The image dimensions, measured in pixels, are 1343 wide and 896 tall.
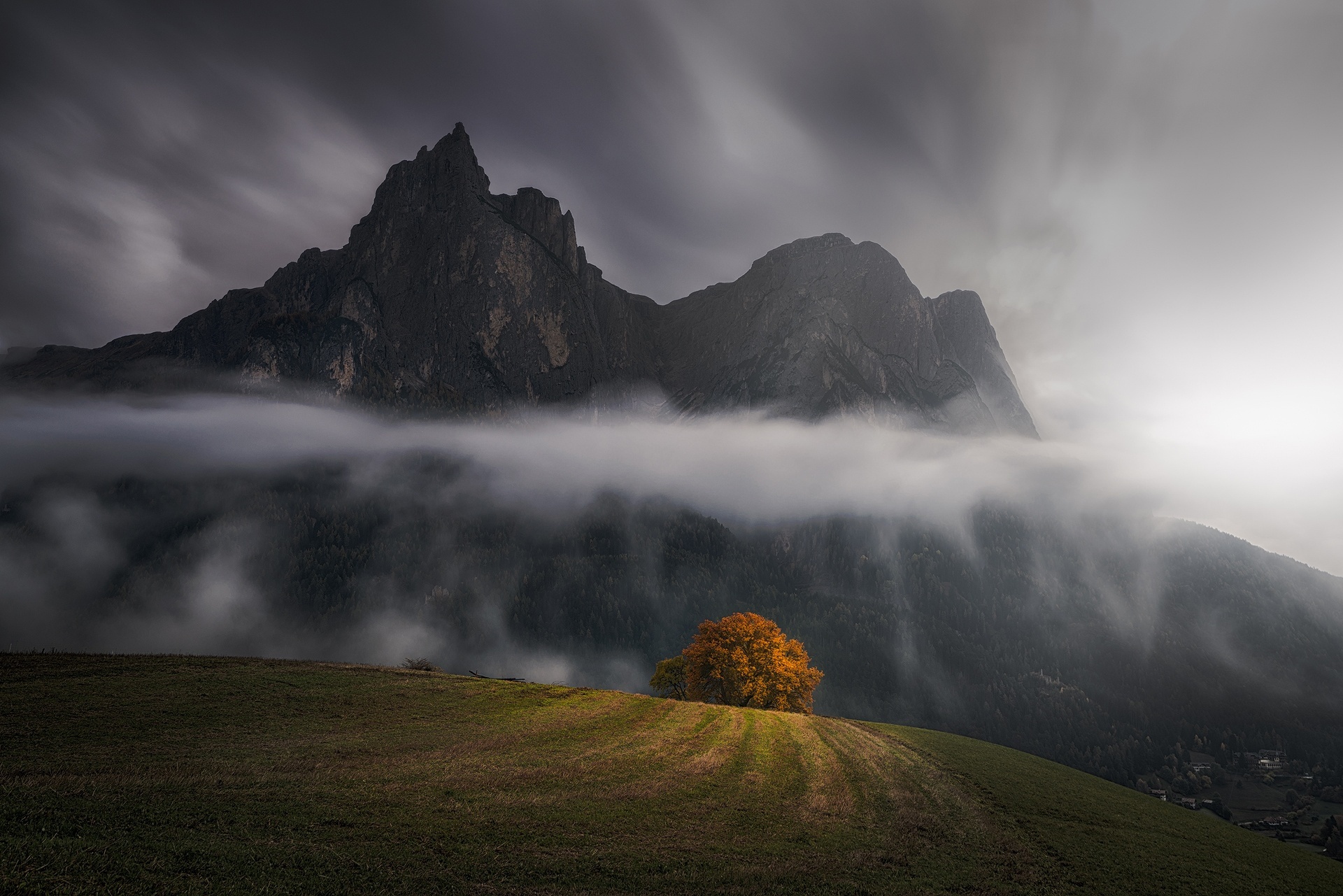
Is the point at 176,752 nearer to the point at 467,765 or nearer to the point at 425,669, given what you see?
the point at 467,765

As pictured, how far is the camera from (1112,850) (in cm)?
2712

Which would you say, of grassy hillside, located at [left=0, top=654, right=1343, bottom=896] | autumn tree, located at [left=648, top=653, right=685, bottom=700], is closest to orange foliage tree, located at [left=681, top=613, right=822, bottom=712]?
autumn tree, located at [left=648, top=653, right=685, bottom=700]

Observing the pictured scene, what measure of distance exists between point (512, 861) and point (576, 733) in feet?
57.5

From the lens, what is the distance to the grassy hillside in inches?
628

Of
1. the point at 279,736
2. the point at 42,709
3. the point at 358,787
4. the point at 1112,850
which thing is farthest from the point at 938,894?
the point at 42,709

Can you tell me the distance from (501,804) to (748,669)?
4456 centimetres

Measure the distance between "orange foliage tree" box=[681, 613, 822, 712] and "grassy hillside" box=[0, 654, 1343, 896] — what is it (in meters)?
20.9

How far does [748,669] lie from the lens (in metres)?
62.8

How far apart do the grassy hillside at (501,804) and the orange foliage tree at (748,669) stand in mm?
20856

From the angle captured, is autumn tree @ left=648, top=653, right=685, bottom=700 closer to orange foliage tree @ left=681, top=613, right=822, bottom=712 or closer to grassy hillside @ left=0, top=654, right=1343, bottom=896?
orange foliage tree @ left=681, top=613, right=822, bottom=712

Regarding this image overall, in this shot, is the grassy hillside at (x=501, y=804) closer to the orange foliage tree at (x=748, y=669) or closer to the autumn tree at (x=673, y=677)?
the orange foliage tree at (x=748, y=669)

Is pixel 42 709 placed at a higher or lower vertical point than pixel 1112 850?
higher

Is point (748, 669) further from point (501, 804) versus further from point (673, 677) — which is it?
point (501, 804)

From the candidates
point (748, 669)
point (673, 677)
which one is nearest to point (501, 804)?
point (748, 669)
